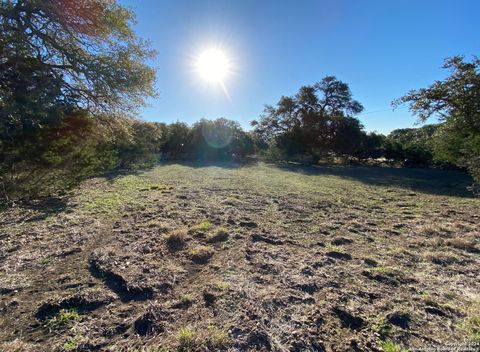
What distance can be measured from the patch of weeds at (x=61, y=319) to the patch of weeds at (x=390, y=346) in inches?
121

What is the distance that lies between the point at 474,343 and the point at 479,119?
7431 millimetres

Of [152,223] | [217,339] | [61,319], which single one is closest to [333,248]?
[217,339]

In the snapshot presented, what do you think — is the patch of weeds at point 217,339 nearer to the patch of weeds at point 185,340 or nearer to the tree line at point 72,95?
the patch of weeds at point 185,340

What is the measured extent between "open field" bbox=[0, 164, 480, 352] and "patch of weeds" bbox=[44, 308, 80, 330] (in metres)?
0.01

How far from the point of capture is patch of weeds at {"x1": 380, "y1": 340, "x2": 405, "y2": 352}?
92.1 inches

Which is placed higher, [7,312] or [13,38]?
[13,38]

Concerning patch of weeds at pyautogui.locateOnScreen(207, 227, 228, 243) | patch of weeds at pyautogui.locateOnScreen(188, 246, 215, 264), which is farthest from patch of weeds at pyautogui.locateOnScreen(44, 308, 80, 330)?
patch of weeds at pyautogui.locateOnScreen(207, 227, 228, 243)

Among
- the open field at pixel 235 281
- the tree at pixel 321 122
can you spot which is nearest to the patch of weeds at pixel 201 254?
the open field at pixel 235 281

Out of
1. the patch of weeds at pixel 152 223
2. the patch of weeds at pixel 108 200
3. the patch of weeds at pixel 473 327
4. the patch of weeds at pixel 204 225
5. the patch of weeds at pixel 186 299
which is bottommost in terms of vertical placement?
the patch of weeds at pixel 108 200

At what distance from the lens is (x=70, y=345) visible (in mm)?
2420

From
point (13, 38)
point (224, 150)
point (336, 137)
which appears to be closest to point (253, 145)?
point (224, 150)

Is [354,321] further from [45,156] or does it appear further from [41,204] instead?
[41,204]

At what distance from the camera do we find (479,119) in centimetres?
734

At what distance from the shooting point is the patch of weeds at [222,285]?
338 cm
